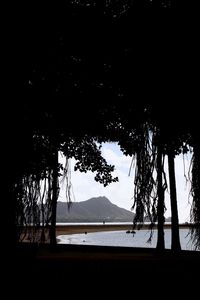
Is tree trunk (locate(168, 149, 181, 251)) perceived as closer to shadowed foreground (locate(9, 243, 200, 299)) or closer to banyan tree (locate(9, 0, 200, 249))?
shadowed foreground (locate(9, 243, 200, 299))

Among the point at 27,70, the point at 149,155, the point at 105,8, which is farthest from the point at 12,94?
the point at 105,8

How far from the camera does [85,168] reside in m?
15.6

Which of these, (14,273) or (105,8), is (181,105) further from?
(14,273)

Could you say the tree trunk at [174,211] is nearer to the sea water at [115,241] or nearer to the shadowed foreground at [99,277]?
the shadowed foreground at [99,277]

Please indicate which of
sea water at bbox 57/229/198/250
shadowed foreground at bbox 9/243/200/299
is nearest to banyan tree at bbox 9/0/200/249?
shadowed foreground at bbox 9/243/200/299

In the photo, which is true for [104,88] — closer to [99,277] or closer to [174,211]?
[99,277]

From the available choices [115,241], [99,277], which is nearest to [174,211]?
[99,277]

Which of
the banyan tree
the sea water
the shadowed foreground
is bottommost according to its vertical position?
the sea water

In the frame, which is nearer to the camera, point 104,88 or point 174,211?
point 104,88

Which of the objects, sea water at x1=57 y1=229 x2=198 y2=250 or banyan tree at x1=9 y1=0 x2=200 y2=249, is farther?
sea water at x1=57 y1=229 x2=198 y2=250

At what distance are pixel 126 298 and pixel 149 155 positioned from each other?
1.98 m

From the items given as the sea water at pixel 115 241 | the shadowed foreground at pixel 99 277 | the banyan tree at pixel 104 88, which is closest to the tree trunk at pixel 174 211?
the shadowed foreground at pixel 99 277

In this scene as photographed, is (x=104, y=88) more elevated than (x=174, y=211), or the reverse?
(x=104, y=88)

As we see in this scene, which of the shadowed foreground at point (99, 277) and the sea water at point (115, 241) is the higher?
the shadowed foreground at point (99, 277)
